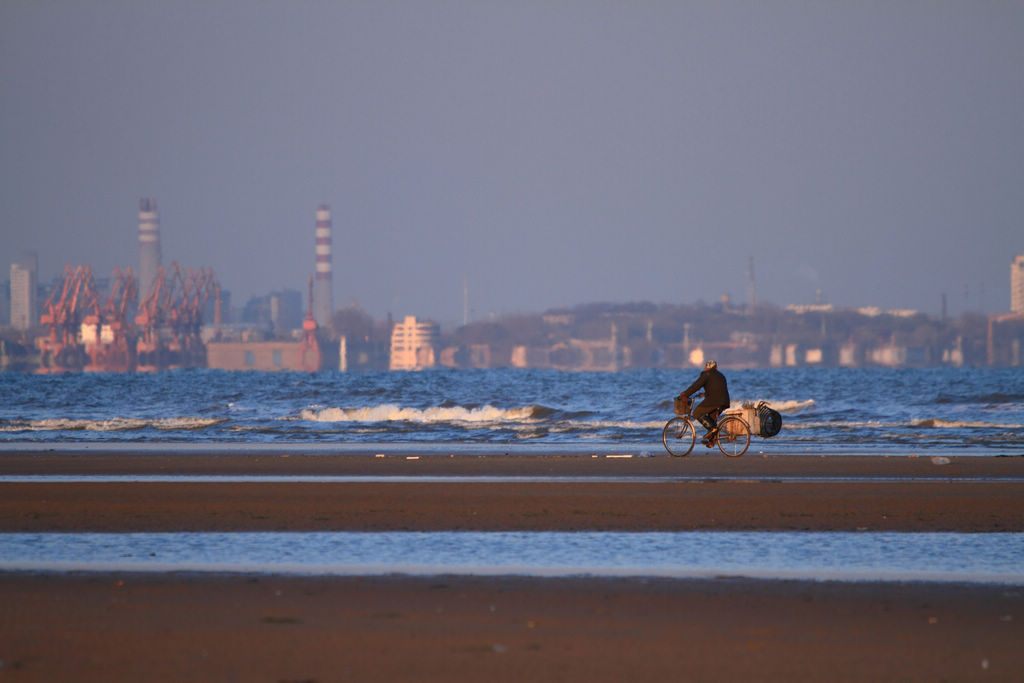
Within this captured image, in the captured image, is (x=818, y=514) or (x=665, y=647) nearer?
(x=665, y=647)

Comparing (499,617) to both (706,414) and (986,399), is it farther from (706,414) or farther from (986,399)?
(986,399)

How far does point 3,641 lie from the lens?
6047mm

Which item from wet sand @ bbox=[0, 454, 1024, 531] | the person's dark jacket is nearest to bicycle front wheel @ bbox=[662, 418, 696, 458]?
the person's dark jacket

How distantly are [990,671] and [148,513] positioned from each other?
860cm

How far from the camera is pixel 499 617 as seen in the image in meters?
6.70

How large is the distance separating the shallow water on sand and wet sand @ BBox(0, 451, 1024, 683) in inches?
15.8

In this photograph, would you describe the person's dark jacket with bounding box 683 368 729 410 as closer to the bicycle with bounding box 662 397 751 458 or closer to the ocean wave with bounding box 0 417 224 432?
the bicycle with bounding box 662 397 751 458

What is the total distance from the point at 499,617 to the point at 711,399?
Answer: 42.3 ft

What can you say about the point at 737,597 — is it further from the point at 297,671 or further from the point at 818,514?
the point at 818,514

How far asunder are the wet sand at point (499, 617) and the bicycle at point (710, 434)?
7.06 metres

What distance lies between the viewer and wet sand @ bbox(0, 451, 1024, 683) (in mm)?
5598

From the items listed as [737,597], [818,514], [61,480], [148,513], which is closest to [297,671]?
[737,597]

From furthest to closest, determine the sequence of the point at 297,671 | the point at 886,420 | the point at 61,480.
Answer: the point at 886,420, the point at 61,480, the point at 297,671

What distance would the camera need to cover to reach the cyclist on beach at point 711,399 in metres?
18.9
